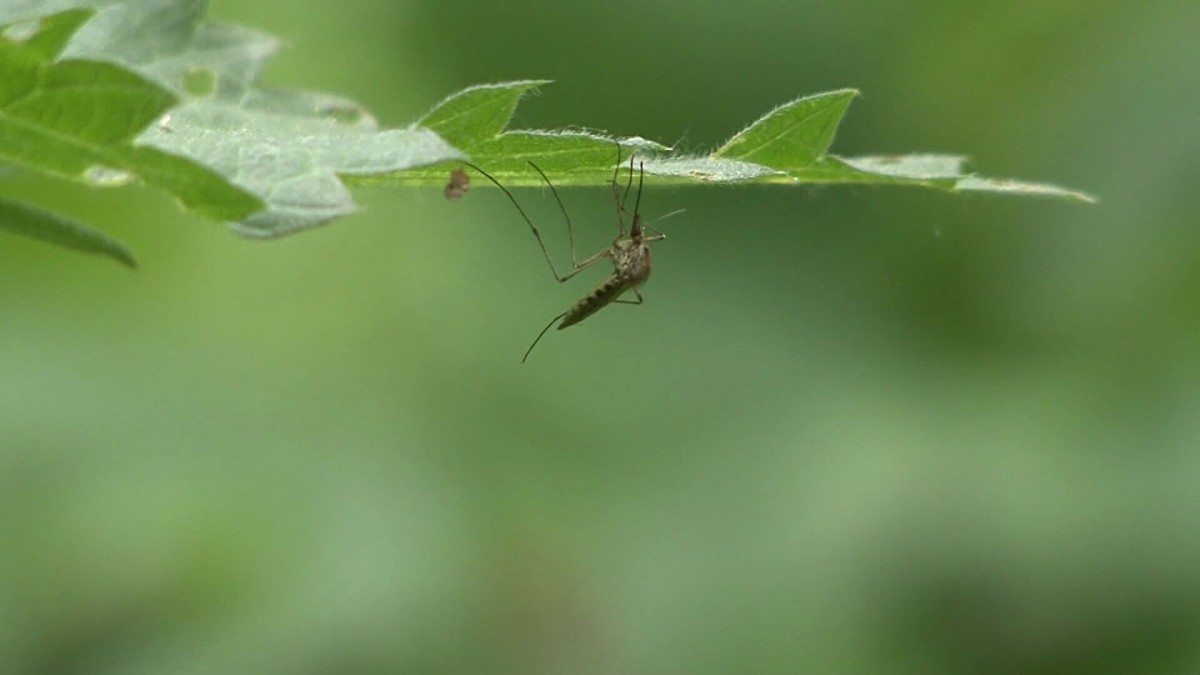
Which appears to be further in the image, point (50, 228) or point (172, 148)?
point (50, 228)

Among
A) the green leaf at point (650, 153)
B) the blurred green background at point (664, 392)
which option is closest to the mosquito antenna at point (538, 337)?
the blurred green background at point (664, 392)

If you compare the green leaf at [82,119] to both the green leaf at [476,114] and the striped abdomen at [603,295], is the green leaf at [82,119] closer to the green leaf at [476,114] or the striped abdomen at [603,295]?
the green leaf at [476,114]

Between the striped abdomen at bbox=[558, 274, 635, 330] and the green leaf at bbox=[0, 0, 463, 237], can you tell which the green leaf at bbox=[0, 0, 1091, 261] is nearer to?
the green leaf at bbox=[0, 0, 463, 237]

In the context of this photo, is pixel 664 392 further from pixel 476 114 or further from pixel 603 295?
pixel 476 114

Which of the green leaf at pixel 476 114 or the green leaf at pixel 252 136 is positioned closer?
the green leaf at pixel 252 136

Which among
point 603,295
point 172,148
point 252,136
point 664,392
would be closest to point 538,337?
point 664,392

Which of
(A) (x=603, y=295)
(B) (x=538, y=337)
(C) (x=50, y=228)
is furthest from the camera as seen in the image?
(B) (x=538, y=337)

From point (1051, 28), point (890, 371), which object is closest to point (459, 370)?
point (890, 371)
